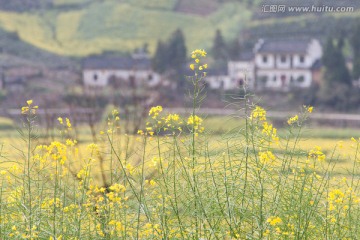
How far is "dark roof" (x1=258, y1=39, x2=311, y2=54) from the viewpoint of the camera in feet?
166

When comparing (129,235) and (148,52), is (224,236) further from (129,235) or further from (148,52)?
(148,52)

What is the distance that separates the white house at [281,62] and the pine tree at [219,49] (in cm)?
151

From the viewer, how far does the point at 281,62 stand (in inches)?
2012

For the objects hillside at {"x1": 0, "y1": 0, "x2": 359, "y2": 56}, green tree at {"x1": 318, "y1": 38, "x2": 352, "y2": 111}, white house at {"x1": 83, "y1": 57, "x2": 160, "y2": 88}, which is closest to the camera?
green tree at {"x1": 318, "y1": 38, "x2": 352, "y2": 111}

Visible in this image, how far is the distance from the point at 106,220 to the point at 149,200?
0.35m

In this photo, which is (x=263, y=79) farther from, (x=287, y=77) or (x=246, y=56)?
(x=246, y=56)

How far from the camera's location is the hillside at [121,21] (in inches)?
2274

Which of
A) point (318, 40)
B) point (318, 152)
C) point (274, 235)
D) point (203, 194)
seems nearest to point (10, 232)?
point (203, 194)

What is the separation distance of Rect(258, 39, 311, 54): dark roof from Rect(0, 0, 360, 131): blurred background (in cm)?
7

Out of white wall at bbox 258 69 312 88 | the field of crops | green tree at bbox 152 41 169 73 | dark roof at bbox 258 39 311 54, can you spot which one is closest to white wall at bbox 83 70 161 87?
green tree at bbox 152 41 169 73

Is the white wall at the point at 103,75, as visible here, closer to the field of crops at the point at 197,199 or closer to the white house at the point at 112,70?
the white house at the point at 112,70

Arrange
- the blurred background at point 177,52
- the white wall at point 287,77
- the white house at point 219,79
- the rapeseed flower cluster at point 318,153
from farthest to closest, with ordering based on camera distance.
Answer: the white house at point 219,79 < the white wall at point 287,77 < the blurred background at point 177,52 < the rapeseed flower cluster at point 318,153

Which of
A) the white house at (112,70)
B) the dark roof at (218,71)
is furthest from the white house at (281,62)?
the white house at (112,70)

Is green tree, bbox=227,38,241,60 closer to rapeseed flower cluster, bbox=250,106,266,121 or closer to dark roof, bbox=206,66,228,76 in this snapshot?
dark roof, bbox=206,66,228,76
